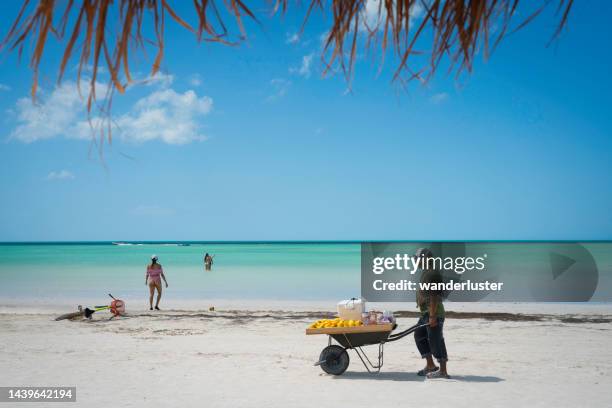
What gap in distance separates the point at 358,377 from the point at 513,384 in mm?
2214

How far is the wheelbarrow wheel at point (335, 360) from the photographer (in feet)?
28.8

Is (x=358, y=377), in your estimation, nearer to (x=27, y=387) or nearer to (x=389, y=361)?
(x=389, y=361)

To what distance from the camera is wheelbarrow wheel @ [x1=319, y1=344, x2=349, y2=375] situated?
8781 mm

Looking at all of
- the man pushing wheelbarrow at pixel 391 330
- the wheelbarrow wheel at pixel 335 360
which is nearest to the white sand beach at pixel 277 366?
the wheelbarrow wheel at pixel 335 360

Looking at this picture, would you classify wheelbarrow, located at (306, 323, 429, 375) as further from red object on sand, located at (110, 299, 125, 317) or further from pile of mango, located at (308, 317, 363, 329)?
red object on sand, located at (110, 299, 125, 317)

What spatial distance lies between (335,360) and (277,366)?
1.37 m

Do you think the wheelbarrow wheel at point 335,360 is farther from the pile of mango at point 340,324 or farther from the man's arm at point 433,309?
the man's arm at point 433,309

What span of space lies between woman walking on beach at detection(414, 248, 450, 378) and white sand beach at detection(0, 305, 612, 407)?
0.85 feet

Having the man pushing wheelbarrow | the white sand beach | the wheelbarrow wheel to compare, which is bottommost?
the white sand beach

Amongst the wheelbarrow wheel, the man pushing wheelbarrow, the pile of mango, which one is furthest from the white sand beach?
the pile of mango

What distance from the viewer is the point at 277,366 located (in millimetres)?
9805

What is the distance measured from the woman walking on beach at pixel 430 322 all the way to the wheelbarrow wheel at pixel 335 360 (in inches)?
43.9

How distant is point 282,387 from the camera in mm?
8320

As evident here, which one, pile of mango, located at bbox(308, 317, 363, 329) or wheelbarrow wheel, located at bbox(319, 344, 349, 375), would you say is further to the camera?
wheelbarrow wheel, located at bbox(319, 344, 349, 375)
